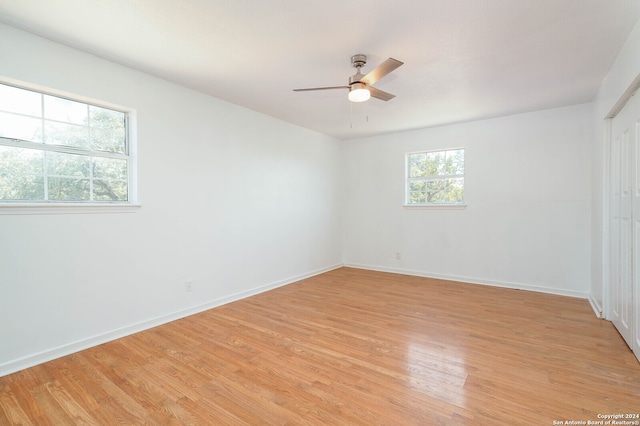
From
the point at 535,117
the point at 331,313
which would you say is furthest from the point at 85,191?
the point at 535,117

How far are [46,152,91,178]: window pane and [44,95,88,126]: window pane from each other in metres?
0.31

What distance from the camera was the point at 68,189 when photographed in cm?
258

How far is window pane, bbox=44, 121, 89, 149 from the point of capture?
247cm

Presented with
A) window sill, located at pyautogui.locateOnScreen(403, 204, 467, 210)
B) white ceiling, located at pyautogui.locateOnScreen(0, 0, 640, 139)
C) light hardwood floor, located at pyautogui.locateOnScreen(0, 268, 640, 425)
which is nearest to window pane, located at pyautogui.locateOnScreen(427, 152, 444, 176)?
window sill, located at pyautogui.locateOnScreen(403, 204, 467, 210)

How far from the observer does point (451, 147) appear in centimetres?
483

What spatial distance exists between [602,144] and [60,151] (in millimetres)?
5205

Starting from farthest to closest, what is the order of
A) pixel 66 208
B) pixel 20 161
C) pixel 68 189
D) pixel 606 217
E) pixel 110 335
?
pixel 606 217, pixel 110 335, pixel 68 189, pixel 66 208, pixel 20 161

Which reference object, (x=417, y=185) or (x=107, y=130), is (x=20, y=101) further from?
(x=417, y=185)

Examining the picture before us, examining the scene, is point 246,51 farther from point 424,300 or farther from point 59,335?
point 424,300

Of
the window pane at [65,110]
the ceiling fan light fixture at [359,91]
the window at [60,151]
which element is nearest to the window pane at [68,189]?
the window at [60,151]

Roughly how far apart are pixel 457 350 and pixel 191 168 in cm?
324

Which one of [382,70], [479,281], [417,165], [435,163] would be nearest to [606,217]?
[479,281]

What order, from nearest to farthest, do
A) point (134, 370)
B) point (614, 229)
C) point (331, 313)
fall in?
point (134, 370), point (614, 229), point (331, 313)

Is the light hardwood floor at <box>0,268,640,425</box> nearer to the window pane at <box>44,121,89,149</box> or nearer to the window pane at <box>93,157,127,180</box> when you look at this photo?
the window pane at <box>93,157,127,180</box>
